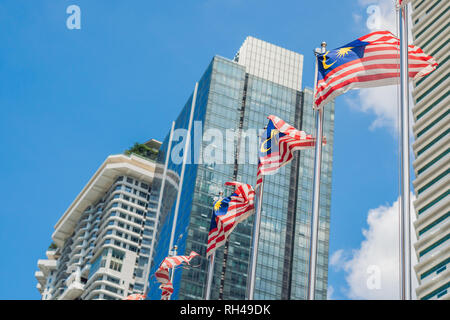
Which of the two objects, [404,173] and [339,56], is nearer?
[404,173]

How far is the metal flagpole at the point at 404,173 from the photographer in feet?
79.3

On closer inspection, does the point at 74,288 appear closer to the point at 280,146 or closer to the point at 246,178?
the point at 246,178

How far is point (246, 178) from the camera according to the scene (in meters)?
162

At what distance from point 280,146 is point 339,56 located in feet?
18.7

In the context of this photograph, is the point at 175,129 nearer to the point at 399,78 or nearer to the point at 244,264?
the point at 244,264

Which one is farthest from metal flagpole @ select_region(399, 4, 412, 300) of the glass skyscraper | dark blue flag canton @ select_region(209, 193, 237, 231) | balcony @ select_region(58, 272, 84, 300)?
balcony @ select_region(58, 272, 84, 300)

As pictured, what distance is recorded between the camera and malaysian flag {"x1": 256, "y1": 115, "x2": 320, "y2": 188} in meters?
36.4

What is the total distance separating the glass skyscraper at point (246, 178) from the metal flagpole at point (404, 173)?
113 m

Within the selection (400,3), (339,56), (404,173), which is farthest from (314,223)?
(400,3)

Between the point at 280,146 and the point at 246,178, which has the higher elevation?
the point at 246,178

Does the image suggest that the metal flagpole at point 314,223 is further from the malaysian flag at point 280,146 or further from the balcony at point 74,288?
the balcony at point 74,288

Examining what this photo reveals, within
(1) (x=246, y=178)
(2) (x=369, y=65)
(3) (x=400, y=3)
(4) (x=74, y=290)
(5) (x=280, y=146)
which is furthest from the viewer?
(4) (x=74, y=290)
